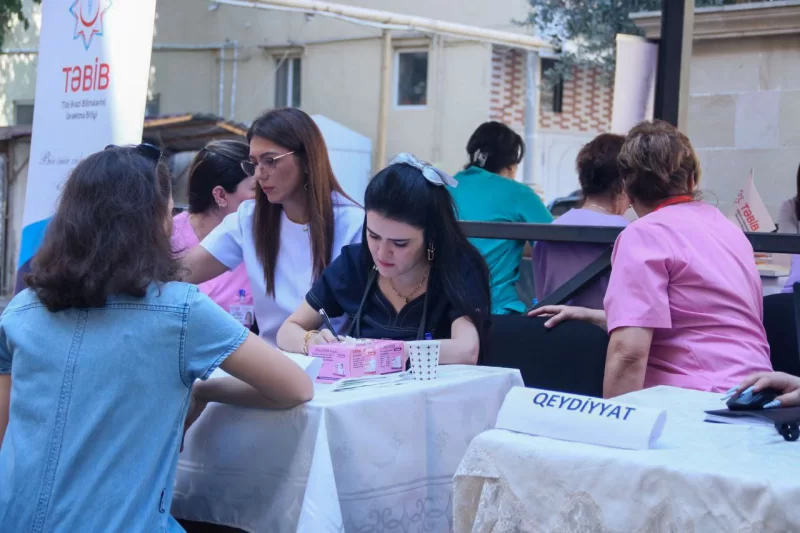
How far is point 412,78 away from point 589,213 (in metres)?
15.6

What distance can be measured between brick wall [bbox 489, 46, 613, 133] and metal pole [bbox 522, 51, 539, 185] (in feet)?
2.33

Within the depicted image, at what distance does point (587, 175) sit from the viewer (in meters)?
4.34

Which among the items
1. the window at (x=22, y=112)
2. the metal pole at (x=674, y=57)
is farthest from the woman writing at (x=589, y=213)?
the window at (x=22, y=112)

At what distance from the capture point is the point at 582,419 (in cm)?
181

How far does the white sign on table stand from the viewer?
4.28 meters

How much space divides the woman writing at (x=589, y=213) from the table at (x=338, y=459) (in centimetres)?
164

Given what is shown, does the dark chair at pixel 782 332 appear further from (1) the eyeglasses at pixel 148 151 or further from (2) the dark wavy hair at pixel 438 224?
(1) the eyeglasses at pixel 148 151

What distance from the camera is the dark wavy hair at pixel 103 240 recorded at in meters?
2.06

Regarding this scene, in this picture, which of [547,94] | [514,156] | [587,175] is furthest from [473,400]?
[547,94]

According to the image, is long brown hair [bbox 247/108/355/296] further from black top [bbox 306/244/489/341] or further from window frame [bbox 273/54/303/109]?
window frame [bbox 273/54/303/109]

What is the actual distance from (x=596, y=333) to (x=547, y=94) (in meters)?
16.0

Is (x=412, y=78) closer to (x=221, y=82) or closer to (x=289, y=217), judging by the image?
(x=221, y=82)

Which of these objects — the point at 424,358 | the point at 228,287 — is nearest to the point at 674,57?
the point at 228,287

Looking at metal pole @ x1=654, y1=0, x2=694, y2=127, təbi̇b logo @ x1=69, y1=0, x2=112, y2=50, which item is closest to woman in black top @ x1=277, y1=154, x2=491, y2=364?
təbi̇b logo @ x1=69, y1=0, x2=112, y2=50
